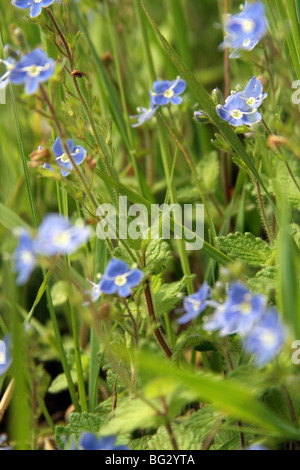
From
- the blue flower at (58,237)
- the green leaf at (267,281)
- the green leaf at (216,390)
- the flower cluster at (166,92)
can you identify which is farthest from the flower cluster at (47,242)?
the flower cluster at (166,92)

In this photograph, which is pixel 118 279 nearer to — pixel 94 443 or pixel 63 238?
pixel 63 238

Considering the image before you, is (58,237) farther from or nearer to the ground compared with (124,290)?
farther from the ground

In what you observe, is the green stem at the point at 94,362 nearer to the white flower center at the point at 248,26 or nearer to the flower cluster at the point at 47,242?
the flower cluster at the point at 47,242

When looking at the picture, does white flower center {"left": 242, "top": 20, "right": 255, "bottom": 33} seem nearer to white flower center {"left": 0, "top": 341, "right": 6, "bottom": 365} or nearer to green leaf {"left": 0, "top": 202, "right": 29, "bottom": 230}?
green leaf {"left": 0, "top": 202, "right": 29, "bottom": 230}

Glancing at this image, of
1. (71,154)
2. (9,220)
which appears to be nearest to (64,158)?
(71,154)

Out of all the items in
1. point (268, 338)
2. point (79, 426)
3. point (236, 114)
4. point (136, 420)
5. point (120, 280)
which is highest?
point (236, 114)
